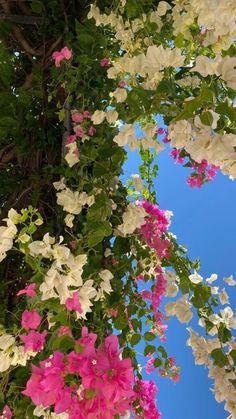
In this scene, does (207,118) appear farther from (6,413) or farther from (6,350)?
(6,413)

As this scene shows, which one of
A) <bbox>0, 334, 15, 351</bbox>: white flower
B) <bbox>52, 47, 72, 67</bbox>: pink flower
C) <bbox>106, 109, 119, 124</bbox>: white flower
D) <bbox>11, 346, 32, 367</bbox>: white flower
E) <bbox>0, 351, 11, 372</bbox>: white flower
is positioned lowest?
<bbox>0, 351, 11, 372</bbox>: white flower

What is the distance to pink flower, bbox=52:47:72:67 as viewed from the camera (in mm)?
1174

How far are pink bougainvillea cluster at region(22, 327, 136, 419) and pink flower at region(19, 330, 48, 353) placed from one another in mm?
62

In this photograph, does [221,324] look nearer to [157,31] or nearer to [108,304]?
[108,304]

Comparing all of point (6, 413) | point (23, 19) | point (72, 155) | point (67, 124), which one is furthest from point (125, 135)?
point (23, 19)

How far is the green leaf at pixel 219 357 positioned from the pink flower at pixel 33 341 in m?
0.26

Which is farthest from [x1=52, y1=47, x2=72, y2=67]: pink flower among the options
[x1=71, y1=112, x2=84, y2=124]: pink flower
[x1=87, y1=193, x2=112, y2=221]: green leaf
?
[x1=87, y1=193, x2=112, y2=221]: green leaf

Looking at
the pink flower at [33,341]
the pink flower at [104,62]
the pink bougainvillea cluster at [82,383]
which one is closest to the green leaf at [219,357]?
the pink bougainvillea cluster at [82,383]

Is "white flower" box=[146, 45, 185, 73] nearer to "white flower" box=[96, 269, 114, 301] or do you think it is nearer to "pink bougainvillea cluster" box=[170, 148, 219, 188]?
"white flower" box=[96, 269, 114, 301]

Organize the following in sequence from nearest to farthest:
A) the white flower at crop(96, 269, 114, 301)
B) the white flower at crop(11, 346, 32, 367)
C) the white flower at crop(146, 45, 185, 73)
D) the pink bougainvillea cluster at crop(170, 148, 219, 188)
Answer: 1. the white flower at crop(146, 45, 185, 73)
2. the white flower at crop(11, 346, 32, 367)
3. the white flower at crop(96, 269, 114, 301)
4. the pink bougainvillea cluster at crop(170, 148, 219, 188)

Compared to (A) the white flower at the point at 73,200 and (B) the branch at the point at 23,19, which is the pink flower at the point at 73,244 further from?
(B) the branch at the point at 23,19

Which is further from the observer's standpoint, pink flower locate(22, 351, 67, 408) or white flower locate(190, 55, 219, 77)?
pink flower locate(22, 351, 67, 408)

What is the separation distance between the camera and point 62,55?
118 centimetres

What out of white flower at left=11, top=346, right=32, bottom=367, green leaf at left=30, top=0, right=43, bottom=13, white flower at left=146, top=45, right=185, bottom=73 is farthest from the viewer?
green leaf at left=30, top=0, right=43, bottom=13
